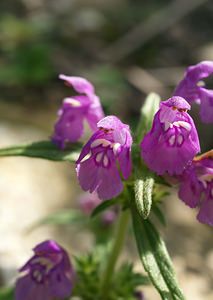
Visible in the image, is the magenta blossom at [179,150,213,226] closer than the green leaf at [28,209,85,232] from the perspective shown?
Yes

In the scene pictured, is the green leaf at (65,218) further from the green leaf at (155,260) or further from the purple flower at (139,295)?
the green leaf at (155,260)

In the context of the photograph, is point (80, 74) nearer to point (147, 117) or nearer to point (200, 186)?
point (147, 117)

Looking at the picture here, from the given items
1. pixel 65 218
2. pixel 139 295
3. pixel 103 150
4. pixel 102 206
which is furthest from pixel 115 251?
pixel 103 150

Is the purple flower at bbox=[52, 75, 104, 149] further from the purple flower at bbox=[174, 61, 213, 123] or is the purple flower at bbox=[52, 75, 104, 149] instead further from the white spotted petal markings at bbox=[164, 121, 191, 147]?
the white spotted petal markings at bbox=[164, 121, 191, 147]

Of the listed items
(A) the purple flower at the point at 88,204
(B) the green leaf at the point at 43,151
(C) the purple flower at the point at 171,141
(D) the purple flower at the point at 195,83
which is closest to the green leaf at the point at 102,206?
(B) the green leaf at the point at 43,151

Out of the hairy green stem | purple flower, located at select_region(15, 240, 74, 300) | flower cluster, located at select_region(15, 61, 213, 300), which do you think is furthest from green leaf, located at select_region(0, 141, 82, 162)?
purple flower, located at select_region(15, 240, 74, 300)

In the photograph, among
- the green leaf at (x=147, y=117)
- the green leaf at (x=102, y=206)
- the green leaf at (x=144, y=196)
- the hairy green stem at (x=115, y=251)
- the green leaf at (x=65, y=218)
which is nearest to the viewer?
the green leaf at (x=144, y=196)
